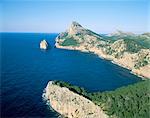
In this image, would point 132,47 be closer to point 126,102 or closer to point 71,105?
point 126,102

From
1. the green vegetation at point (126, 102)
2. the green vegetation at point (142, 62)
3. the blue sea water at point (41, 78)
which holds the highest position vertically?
Result: the green vegetation at point (126, 102)

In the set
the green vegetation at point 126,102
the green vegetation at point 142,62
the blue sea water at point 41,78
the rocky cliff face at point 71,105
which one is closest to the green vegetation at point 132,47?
the green vegetation at point 142,62

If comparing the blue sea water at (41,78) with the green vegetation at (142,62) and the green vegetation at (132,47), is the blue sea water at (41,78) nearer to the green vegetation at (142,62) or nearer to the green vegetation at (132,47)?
the green vegetation at (142,62)

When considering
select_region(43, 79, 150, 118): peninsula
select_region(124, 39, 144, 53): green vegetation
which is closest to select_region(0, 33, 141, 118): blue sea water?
select_region(43, 79, 150, 118): peninsula

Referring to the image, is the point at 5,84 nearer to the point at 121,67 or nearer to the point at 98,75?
the point at 98,75

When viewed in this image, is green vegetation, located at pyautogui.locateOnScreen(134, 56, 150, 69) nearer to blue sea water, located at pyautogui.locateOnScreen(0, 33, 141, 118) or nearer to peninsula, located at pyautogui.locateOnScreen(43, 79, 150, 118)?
blue sea water, located at pyautogui.locateOnScreen(0, 33, 141, 118)

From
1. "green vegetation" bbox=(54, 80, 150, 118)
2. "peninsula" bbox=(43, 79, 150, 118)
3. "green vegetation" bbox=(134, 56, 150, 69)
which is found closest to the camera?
"green vegetation" bbox=(54, 80, 150, 118)
